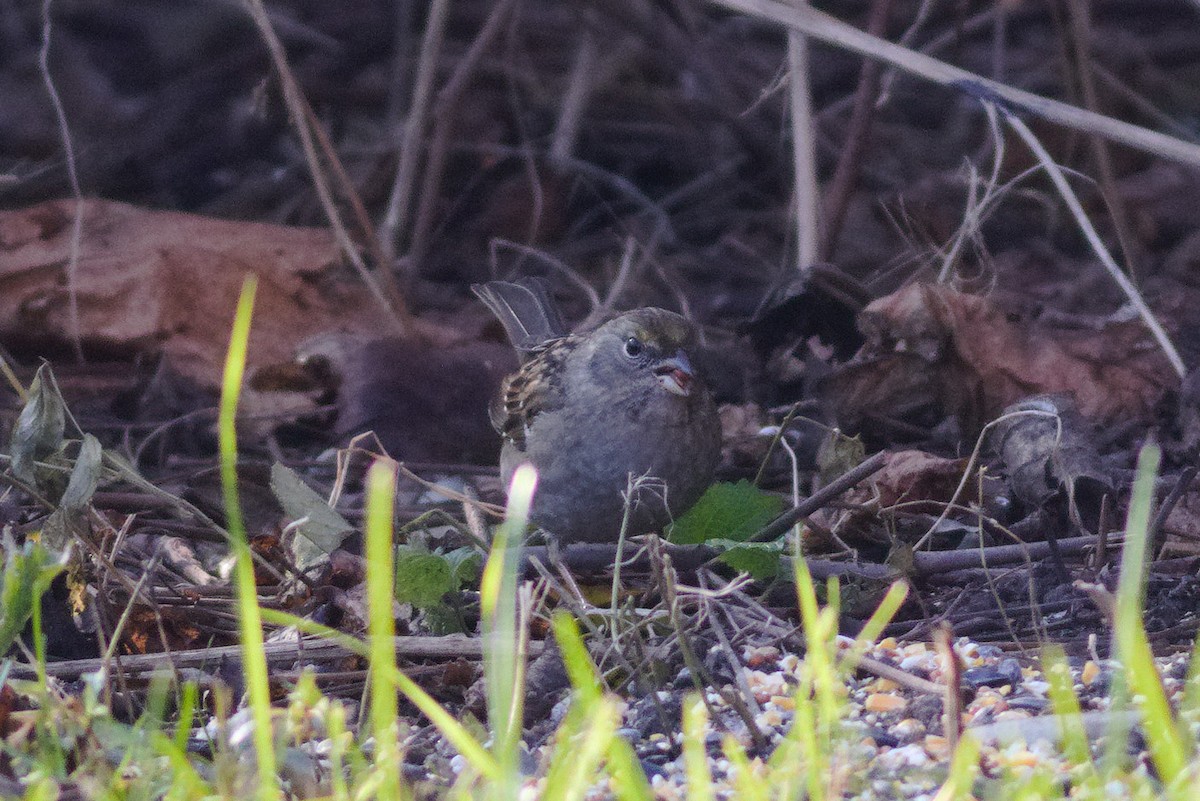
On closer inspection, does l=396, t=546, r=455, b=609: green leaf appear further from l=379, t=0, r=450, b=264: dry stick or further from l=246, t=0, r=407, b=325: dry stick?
l=379, t=0, r=450, b=264: dry stick

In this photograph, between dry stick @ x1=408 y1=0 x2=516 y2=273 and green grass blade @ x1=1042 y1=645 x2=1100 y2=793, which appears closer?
green grass blade @ x1=1042 y1=645 x2=1100 y2=793

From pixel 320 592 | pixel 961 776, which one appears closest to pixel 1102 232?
pixel 320 592

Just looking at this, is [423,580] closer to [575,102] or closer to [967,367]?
[967,367]

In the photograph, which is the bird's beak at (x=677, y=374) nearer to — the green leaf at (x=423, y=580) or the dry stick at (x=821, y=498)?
the dry stick at (x=821, y=498)

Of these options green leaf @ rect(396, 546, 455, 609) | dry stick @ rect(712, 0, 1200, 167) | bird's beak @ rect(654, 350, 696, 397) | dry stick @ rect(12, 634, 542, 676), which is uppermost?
Result: dry stick @ rect(712, 0, 1200, 167)

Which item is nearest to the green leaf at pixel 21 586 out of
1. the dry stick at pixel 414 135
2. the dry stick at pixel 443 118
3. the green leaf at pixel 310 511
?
the green leaf at pixel 310 511

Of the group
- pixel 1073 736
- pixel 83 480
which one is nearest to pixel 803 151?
pixel 83 480

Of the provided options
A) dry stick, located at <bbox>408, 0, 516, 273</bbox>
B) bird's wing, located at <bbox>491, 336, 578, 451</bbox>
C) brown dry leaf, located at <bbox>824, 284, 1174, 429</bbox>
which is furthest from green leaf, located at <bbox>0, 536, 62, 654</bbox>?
dry stick, located at <bbox>408, 0, 516, 273</bbox>
